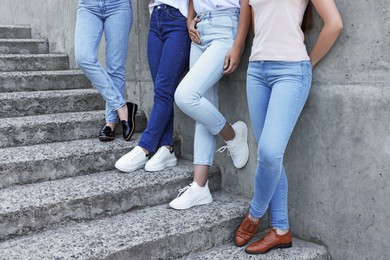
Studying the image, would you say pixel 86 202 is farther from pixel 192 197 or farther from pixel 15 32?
pixel 15 32

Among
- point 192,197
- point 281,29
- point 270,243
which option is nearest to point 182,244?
point 192,197

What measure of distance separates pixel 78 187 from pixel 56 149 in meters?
0.50

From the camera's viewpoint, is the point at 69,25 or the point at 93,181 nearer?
the point at 93,181

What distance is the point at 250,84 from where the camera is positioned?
2.64m

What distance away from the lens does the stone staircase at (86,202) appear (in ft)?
8.21

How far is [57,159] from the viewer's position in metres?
3.10

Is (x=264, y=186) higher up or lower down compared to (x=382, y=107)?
lower down

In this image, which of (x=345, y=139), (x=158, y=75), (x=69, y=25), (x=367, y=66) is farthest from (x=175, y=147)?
(x=69, y=25)

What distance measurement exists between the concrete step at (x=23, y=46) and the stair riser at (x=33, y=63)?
23.4 inches

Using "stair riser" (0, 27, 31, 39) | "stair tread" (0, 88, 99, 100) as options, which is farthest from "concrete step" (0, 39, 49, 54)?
"stair tread" (0, 88, 99, 100)

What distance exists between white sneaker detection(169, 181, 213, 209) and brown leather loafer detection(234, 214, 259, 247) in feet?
Result: 1.19

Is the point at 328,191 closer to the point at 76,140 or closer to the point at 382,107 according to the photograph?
the point at 382,107

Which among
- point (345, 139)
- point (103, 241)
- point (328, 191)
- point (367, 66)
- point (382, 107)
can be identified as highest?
point (367, 66)

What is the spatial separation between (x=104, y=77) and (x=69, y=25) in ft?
6.57
